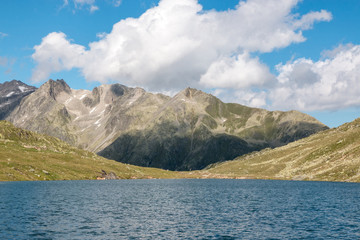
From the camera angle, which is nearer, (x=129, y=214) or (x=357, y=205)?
(x=129, y=214)

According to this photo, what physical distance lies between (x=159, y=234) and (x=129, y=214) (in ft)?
69.5

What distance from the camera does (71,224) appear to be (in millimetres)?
56062

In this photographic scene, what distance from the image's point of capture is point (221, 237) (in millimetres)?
46938

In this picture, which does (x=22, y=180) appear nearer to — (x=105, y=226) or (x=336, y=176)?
(x=105, y=226)

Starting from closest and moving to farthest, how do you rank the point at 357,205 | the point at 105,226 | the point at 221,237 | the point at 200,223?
the point at 221,237, the point at 105,226, the point at 200,223, the point at 357,205

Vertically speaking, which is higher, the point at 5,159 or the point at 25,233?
the point at 5,159

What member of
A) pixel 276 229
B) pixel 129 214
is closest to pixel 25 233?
pixel 129 214

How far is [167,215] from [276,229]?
934 inches

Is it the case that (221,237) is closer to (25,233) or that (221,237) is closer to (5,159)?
(25,233)

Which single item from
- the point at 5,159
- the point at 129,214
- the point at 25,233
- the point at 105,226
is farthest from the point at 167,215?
the point at 5,159

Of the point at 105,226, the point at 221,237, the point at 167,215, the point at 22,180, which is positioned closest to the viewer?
the point at 221,237

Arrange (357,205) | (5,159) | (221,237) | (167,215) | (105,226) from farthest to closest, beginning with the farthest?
(5,159), (357,205), (167,215), (105,226), (221,237)

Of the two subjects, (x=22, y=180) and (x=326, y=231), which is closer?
(x=326, y=231)

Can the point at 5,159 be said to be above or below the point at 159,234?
above
